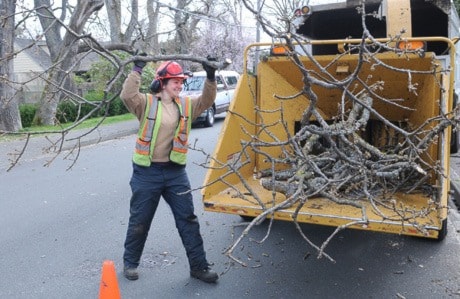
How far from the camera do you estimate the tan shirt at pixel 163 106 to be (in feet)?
12.8

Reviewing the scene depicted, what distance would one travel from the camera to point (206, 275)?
4.13 meters

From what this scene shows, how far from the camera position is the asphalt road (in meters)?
4.02

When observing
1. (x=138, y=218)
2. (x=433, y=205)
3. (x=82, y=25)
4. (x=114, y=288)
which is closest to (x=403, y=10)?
(x=433, y=205)

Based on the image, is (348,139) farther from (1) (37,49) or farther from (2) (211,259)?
(1) (37,49)

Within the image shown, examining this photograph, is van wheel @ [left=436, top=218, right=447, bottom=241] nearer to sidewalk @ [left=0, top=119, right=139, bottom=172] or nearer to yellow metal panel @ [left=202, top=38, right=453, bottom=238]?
yellow metal panel @ [left=202, top=38, right=453, bottom=238]

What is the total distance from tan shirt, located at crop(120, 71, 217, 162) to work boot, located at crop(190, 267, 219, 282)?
924 millimetres

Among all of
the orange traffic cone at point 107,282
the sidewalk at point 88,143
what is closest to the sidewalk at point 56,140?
the sidewalk at point 88,143

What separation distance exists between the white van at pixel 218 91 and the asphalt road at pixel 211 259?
9230 mm

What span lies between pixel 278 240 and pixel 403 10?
252 centimetres

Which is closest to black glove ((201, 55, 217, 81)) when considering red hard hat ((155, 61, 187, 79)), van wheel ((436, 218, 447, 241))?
red hard hat ((155, 61, 187, 79))

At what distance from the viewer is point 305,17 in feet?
20.7

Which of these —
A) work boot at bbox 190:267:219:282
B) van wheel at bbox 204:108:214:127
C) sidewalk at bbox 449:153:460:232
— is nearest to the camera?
work boot at bbox 190:267:219:282

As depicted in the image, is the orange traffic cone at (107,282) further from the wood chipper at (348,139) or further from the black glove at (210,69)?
the black glove at (210,69)

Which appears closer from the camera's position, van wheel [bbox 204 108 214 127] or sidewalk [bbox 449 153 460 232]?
sidewalk [bbox 449 153 460 232]
